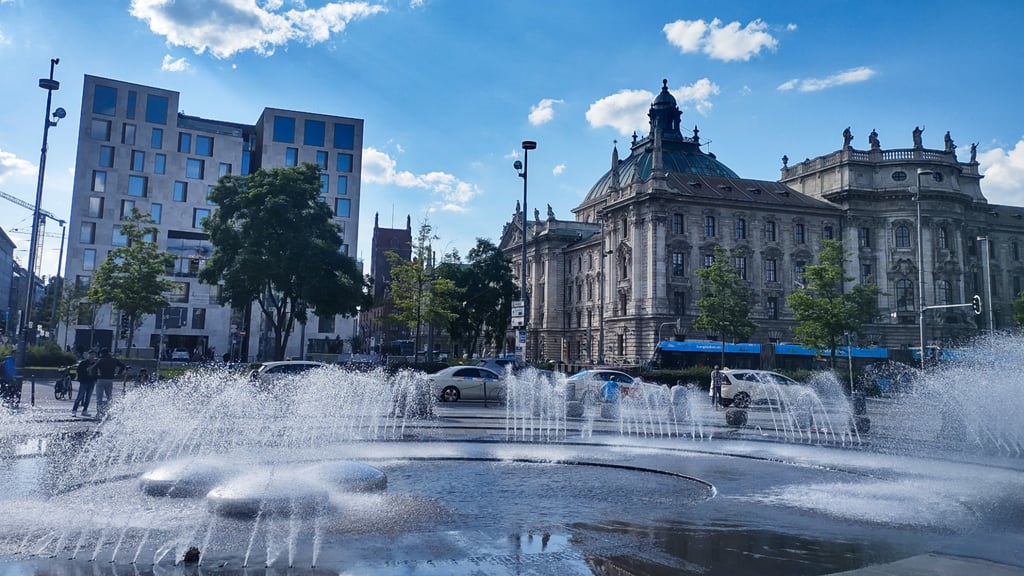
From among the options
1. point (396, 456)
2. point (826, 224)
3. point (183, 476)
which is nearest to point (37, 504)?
point (183, 476)

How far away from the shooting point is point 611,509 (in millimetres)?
8406

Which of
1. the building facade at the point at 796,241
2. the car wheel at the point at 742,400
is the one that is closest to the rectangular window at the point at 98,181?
the building facade at the point at 796,241

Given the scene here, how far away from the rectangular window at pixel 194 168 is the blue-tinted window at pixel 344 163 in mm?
13278

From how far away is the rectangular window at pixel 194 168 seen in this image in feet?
227

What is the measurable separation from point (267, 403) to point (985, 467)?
62.8 feet

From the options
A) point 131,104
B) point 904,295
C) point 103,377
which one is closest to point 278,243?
point 103,377

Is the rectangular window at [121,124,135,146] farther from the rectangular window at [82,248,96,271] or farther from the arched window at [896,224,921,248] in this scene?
the arched window at [896,224,921,248]

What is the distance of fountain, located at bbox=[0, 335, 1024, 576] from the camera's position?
6.16m

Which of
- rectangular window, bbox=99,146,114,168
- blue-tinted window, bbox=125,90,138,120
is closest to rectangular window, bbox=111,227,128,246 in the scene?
rectangular window, bbox=99,146,114,168

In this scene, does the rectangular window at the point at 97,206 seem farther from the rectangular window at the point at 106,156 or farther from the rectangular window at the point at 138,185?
the rectangular window at the point at 106,156

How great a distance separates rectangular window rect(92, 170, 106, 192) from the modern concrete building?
0.08m

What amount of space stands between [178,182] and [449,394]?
53.9m

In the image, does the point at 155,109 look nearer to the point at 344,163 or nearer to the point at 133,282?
the point at 344,163

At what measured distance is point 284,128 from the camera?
69.9 meters
